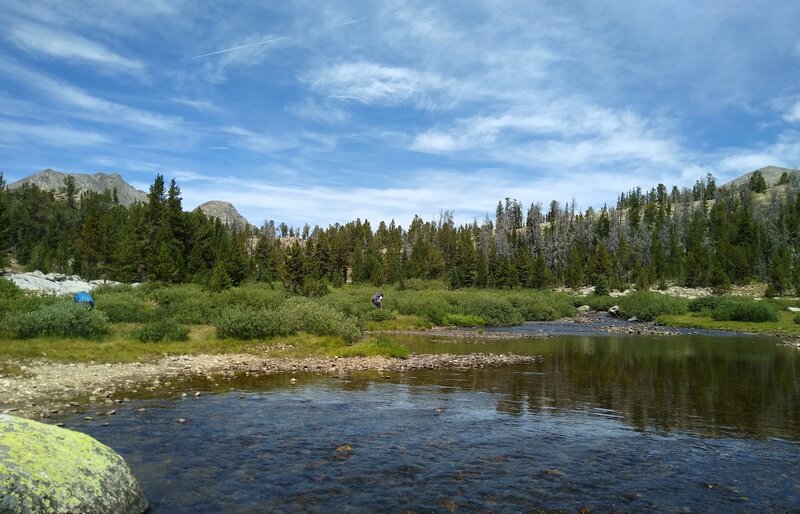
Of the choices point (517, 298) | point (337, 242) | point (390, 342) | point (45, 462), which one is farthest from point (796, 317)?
point (337, 242)

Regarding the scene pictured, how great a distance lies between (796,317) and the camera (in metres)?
55.2

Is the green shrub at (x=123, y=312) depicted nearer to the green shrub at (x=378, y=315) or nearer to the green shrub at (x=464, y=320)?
the green shrub at (x=378, y=315)

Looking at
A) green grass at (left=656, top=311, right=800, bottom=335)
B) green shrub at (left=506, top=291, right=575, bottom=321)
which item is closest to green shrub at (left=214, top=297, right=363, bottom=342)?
green shrub at (left=506, top=291, right=575, bottom=321)

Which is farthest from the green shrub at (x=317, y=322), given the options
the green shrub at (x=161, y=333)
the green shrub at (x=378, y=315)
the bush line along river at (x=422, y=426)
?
the green shrub at (x=378, y=315)

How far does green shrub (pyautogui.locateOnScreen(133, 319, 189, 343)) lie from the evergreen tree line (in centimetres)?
2878

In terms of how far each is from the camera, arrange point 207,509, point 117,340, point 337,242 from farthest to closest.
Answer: point 337,242
point 117,340
point 207,509

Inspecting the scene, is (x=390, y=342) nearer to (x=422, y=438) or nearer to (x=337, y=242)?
(x=422, y=438)

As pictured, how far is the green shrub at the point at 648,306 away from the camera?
65500 millimetres

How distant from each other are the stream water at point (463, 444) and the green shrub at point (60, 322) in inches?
441

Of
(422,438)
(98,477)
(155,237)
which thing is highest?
(155,237)

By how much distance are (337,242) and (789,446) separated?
122 meters

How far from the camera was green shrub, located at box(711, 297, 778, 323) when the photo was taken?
185ft

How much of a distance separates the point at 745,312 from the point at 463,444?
57262 mm

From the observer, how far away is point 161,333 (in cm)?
2956
